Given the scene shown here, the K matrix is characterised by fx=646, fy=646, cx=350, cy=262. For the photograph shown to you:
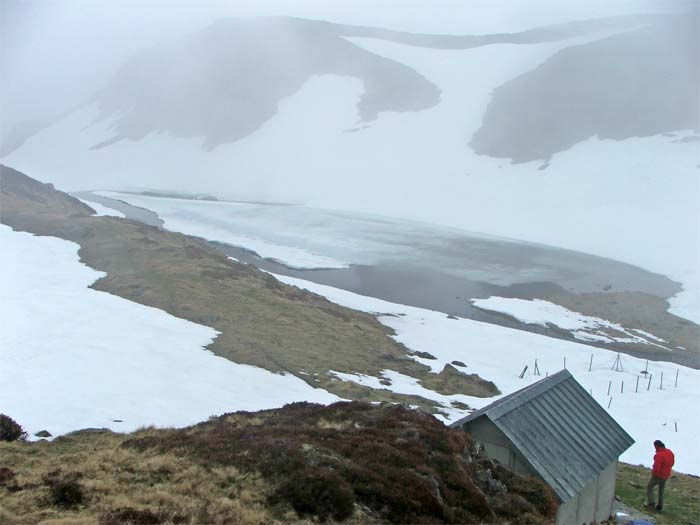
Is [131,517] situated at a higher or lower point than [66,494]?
higher

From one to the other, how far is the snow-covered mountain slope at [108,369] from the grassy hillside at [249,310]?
1386 mm

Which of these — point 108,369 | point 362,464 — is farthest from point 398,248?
point 362,464

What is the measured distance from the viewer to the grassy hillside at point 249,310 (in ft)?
81.8

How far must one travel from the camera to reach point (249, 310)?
30.8 metres

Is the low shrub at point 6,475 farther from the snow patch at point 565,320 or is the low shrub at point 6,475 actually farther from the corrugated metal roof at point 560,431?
the snow patch at point 565,320

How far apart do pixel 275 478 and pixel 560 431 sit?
727 cm

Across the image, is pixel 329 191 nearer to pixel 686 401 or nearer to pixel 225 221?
pixel 225 221

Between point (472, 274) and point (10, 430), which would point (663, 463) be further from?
point (472, 274)

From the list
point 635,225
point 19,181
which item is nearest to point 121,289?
point 19,181

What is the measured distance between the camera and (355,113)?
118188 mm

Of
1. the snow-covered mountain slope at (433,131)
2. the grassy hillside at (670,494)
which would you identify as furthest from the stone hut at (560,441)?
the snow-covered mountain slope at (433,131)

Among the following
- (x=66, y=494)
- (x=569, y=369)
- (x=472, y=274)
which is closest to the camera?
(x=66, y=494)

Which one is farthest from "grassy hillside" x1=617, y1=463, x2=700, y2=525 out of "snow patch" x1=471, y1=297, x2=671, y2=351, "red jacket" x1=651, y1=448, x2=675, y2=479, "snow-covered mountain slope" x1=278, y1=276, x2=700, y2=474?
"snow patch" x1=471, y1=297, x2=671, y2=351

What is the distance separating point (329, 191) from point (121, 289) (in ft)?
211
